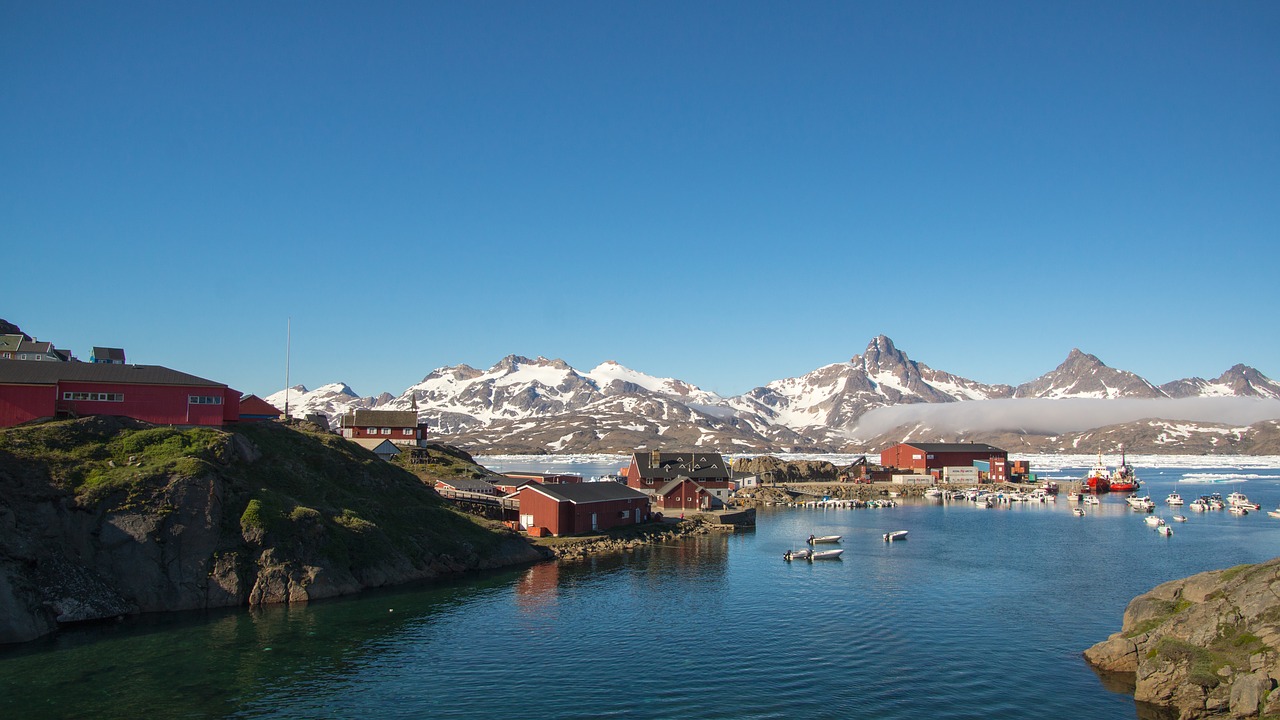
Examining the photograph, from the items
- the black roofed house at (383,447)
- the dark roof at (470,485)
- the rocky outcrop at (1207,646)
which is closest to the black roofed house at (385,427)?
the black roofed house at (383,447)

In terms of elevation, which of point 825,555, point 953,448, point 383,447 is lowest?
point 825,555

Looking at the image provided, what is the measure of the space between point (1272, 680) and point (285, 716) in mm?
34975

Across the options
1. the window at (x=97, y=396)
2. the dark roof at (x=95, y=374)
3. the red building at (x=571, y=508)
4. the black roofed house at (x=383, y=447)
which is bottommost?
the red building at (x=571, y=508)

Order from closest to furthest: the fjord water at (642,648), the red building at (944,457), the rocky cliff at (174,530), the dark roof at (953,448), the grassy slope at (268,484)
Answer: the fjord water at (642,648)
the rocky cliff at (174,530)
the grassy slope at (268,484)
the red building at (944,457)
the dark roof at (953,448)

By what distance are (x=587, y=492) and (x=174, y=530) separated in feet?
123

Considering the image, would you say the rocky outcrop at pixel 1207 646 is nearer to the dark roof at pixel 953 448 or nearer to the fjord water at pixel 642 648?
the fjord water at pixel 642 648

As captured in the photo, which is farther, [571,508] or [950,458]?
[950,458]

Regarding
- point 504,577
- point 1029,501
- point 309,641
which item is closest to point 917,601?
point 504,577

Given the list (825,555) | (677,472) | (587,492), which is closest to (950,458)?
(677,472)

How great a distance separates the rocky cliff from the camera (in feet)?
132

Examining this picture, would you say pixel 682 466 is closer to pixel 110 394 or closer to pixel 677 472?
pixel 677 472

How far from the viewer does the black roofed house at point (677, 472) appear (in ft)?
387

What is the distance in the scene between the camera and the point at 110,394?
55.5 meters

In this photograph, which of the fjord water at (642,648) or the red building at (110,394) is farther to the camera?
the red building at (110,394)
